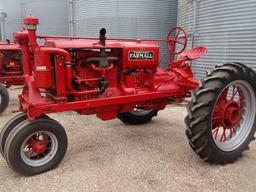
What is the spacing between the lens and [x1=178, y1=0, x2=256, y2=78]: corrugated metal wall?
5.14 m

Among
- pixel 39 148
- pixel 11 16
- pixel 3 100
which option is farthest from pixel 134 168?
pixel 11 16

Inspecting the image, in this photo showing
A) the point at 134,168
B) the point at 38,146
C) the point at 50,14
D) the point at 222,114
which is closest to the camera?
the point at 38,146

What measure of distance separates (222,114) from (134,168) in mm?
1271

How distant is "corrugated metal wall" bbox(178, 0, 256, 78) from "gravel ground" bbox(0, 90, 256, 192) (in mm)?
2331

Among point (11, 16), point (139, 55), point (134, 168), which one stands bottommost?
point (134, 168)

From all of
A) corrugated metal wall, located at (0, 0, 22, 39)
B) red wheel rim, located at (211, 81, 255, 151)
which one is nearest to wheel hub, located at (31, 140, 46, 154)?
red wheel rim, located at (211, 81, 255, 151)

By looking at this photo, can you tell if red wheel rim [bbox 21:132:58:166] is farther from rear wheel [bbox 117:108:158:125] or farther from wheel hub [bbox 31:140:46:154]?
rear wheel [bbox 117:108:158:125]

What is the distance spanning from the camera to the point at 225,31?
5.59 m

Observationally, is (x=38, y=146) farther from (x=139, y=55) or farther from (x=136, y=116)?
(x=136, y=116)

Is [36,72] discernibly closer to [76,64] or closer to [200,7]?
[76,64]

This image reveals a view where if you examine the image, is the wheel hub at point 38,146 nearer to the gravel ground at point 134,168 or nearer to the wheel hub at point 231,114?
the gravel ground at point 134,168

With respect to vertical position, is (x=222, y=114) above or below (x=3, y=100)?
above

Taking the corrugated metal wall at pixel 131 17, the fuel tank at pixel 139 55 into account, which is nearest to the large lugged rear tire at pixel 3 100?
the fuel tank at pixel 139 55

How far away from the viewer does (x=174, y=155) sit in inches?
136
